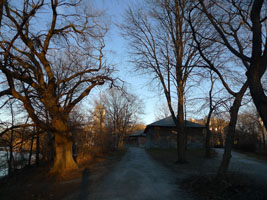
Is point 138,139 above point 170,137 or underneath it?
underneath

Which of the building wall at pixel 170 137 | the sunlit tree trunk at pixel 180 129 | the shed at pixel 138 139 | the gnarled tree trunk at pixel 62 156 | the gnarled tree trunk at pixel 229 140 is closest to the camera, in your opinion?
the gnarled tree trunk at pixel 229 140

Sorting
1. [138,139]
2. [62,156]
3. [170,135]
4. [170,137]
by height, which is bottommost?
[138,139]

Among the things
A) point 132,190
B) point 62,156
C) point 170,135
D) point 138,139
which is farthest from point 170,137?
point 138,139


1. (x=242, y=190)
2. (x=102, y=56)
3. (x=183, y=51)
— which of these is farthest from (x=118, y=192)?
(x=183, y=51)

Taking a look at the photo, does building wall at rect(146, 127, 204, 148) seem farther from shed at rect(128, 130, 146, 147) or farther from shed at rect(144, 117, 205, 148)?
shed at rect(128, 130, 146, 147)

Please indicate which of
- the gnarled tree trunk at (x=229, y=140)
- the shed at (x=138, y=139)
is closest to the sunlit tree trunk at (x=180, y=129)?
the gnarled tree trunk at (x=229, y=140)

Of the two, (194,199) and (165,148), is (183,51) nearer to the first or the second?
(194,199)

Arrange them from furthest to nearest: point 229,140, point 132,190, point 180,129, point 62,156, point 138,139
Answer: point 138,139 → point 180,129 → point 62,156 → point 229,140 → point 132,190

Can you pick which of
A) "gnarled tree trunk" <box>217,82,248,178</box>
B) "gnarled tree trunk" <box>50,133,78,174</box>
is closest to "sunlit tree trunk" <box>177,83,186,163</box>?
"gnarled tree trunk" <box>217,82,248,178</box>

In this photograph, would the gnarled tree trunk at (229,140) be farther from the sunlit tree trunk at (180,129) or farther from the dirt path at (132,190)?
the sunlit tree trunk at (180,129)

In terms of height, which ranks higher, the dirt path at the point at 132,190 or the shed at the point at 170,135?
the shed at the point at 170,135

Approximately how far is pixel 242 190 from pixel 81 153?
12334 mm

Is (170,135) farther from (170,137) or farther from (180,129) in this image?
(180,129)

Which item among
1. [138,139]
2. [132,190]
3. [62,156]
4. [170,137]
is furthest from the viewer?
[138,139]
